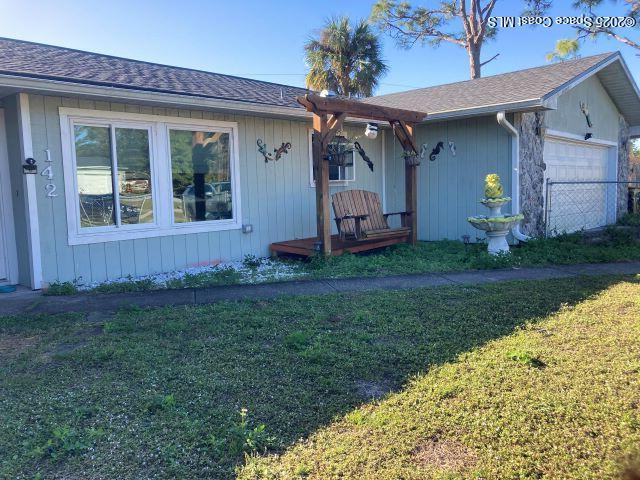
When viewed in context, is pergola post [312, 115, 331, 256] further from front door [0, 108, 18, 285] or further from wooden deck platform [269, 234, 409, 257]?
front door [0, 108, 18, 285]

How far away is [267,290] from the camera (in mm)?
6043

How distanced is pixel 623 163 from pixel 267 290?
11.0 metres

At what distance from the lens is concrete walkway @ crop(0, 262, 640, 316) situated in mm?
5410

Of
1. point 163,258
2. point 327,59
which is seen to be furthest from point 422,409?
point 327,59

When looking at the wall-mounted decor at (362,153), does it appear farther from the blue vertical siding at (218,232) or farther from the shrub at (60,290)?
the shrub at (60,290)

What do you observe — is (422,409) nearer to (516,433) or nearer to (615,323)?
(516,433)

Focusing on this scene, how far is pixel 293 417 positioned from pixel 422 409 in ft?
2.43

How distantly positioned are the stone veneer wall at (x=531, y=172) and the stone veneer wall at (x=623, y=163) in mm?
4417

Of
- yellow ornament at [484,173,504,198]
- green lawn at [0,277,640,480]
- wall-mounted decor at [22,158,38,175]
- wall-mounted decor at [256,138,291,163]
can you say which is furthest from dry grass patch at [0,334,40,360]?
yellow ornament at [484,173,504,198]

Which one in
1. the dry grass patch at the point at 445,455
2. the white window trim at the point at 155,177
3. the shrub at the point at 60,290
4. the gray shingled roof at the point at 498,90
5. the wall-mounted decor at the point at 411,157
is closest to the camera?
the dry grass patch at the point at 445,455

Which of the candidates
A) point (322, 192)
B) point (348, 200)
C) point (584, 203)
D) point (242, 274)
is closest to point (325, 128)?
point (322, 192)

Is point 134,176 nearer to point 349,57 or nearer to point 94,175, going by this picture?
point 94,175

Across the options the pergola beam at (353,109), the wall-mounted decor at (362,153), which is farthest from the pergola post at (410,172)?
the wall-mounted decor at (362,153)

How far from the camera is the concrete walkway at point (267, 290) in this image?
5410mm
